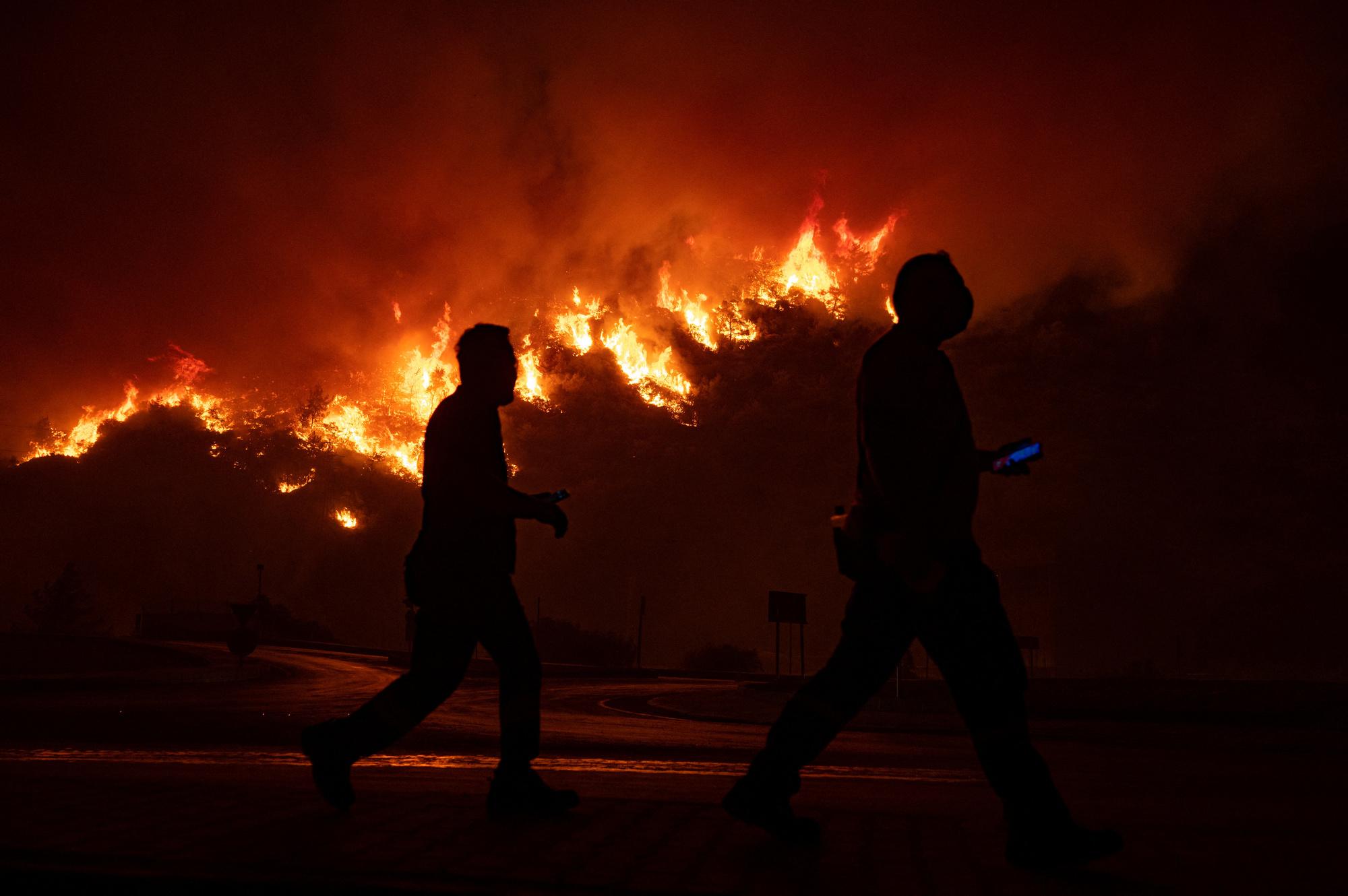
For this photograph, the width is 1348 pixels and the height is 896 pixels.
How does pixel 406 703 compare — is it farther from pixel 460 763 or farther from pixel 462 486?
pixel 460 763

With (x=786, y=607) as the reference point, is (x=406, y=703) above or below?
below

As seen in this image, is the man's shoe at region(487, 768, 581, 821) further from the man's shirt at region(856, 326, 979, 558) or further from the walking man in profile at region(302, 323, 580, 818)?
the man's shirt at region(856, 326, 979, 558)

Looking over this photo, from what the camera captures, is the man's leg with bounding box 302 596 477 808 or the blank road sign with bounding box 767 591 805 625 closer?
the man's leg with bounding box 302 596 477 808

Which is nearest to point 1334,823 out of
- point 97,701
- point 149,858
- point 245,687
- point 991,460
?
point 991,460

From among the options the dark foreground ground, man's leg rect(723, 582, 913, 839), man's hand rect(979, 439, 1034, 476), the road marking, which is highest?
man's hand rect(979, 439, 1034, 476)

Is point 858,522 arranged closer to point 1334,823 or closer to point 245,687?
point 1334,823

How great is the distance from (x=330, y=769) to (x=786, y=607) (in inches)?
1025

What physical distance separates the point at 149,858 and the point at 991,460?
9.72 ft

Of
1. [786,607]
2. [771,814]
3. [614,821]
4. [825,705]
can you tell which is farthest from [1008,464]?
[786,607]

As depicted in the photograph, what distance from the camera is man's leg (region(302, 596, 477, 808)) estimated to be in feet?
14.1

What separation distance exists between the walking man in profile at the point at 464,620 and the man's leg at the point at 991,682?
5.10 ft

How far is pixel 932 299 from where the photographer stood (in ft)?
12.7

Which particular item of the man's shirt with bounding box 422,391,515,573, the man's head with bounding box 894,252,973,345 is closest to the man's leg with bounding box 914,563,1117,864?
the man's head with bounding box 894,252,973,345

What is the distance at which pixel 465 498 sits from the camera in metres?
4.47
